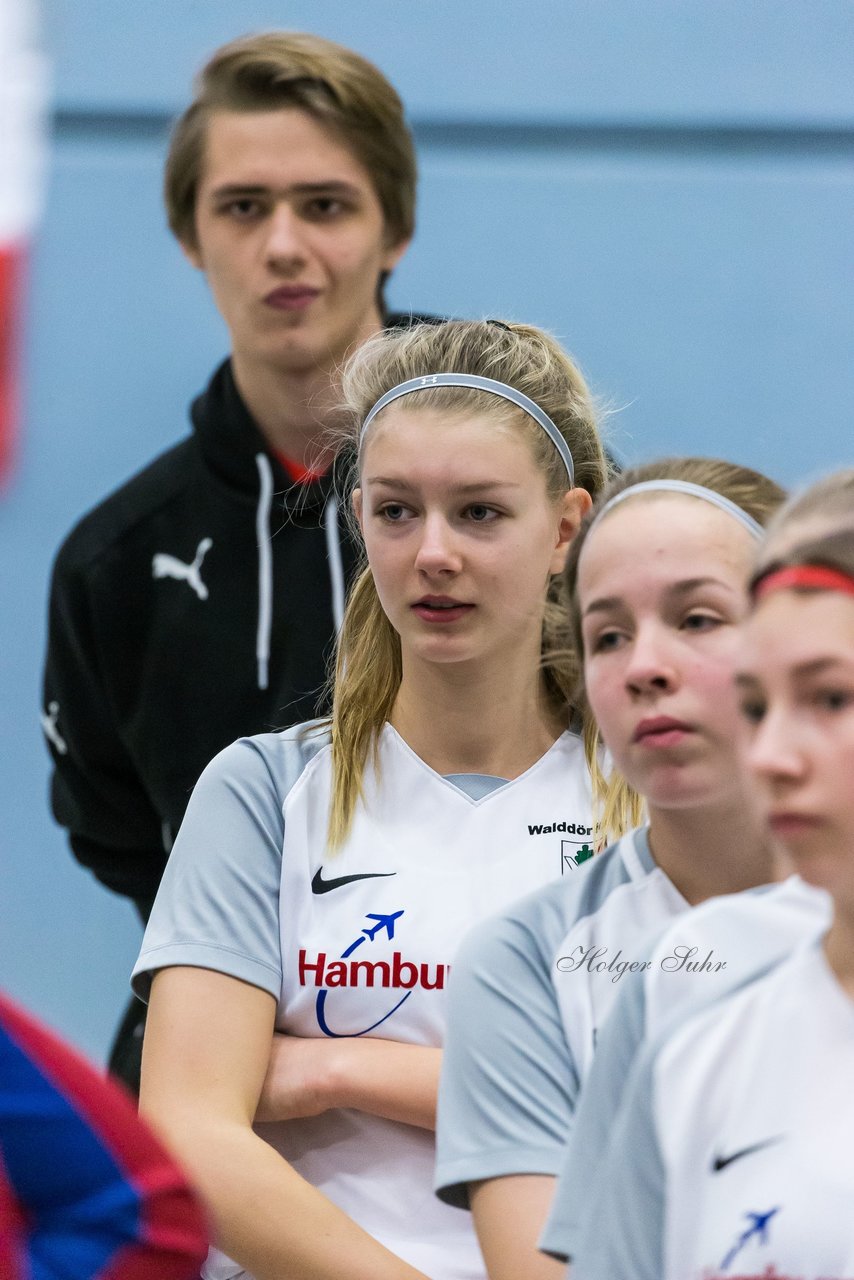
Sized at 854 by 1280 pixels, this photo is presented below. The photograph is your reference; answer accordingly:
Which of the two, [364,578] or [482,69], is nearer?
[364,578]

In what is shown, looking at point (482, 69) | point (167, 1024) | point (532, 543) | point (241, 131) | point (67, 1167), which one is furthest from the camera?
point (482, 69)

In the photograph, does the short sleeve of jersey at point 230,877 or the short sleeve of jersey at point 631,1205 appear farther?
the short sleeve of jersey at point 230,877

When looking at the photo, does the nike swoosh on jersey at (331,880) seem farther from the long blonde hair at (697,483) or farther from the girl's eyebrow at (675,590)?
the girl's eyebrow at (675,590)

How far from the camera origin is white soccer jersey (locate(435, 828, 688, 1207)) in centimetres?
147

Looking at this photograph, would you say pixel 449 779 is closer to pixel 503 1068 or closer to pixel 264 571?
pixel 503 1068

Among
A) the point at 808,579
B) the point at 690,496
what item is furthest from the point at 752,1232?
the point at 690,496

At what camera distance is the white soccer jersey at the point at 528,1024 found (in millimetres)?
1474

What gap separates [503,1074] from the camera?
4.88 feet

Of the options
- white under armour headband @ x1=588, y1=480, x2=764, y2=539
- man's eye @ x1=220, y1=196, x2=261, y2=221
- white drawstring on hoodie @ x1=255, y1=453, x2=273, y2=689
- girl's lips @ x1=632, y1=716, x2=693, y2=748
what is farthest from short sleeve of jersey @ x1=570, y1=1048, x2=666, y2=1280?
man's eye @ x1=220, y1=196, x2=261, y2=221

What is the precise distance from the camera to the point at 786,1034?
44.5 inches

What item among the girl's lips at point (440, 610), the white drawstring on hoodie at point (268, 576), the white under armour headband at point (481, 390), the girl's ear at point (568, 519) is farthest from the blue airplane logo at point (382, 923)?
the white drawstring on hoodie at point (268, 576)

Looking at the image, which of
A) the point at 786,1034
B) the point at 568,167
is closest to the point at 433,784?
the point at 786,1034

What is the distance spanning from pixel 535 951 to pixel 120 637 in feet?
4.23

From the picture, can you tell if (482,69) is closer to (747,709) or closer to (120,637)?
(120,637)
